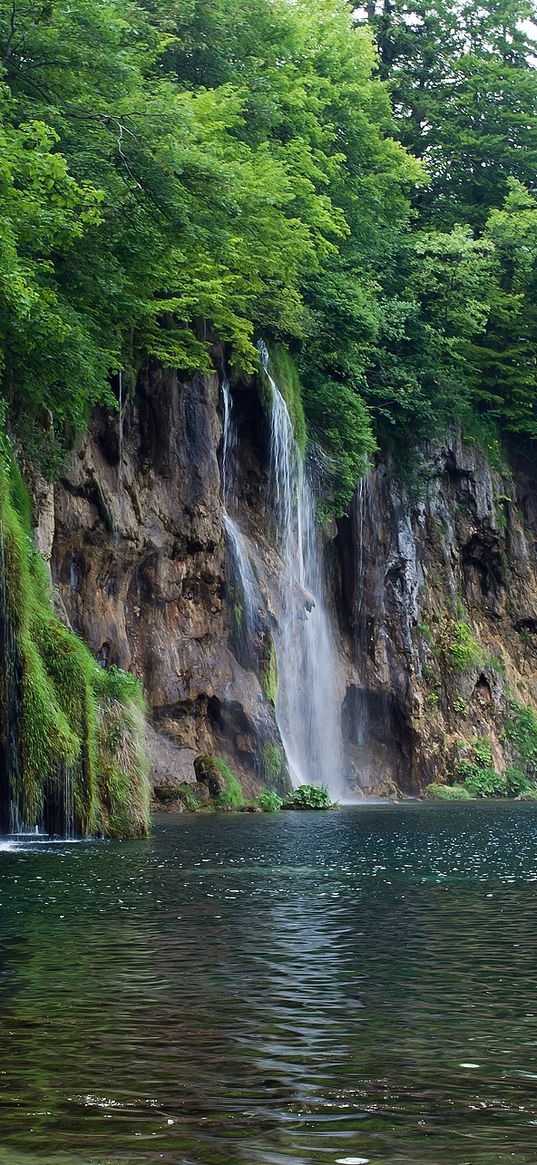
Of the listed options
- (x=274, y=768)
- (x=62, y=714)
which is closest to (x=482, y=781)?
(x=274, y=768)

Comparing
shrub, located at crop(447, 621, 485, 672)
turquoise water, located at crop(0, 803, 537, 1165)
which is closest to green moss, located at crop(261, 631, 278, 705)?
shrub, located at crop(447, 621, 485, 672)

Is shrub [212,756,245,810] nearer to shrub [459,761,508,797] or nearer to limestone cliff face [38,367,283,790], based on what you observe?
limestone cliff face [38,367,283,790]

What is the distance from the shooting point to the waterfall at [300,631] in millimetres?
35094

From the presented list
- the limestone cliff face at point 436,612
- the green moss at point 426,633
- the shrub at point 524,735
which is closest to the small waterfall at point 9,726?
the limestone cliff face at point 436,612

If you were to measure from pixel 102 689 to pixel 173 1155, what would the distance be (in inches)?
592

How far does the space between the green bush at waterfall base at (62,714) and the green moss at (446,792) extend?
72.4 ft

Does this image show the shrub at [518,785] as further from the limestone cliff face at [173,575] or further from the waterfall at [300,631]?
the limestone cliff face at [173,575]

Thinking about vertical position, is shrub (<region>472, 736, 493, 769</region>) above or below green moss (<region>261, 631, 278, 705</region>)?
below

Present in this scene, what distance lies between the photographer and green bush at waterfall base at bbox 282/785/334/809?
1150 inches

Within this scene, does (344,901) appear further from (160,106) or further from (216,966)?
(160,106)

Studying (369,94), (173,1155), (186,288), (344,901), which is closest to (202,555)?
(186,288)

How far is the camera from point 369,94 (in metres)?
42.9

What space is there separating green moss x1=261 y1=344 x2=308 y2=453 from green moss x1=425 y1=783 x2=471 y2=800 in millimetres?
11890

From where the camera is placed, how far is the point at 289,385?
3609 cm
